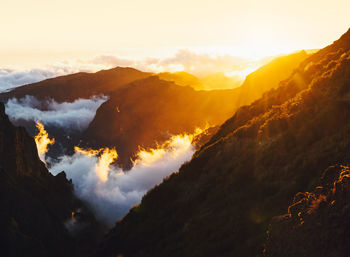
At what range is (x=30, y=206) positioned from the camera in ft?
268

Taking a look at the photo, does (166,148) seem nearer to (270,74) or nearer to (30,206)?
(270,74)

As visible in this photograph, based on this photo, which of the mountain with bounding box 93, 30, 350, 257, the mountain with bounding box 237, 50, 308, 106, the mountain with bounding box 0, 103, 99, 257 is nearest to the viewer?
the mountain with bounding box 93, 30, 350, 257

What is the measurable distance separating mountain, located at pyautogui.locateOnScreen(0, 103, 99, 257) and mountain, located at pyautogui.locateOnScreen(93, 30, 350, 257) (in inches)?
1881

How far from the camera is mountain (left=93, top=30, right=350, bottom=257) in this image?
19516 millimetres

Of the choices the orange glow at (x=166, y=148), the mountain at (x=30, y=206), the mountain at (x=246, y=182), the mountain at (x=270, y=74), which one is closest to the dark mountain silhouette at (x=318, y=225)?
the mountain at (x=246, y=182)

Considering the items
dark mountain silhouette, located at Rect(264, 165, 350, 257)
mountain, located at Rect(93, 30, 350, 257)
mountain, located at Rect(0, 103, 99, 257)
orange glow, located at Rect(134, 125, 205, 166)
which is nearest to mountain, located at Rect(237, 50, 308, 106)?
orange glow, located at Rect(134, 125, 205, 166)

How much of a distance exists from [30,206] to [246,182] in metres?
74.1

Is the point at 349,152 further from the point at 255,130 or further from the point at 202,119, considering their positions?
the point at 202,119

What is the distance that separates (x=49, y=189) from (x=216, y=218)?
8776 centimetres

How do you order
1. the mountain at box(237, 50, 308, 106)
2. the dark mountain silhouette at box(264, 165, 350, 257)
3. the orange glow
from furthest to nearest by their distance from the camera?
1. the orange glow
2. the mountain at box(237, 50, 308, 106)
3. the dark mountain silhouette at box(264, 165, 350, 257)

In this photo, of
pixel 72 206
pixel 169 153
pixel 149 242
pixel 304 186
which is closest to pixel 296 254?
pixel 304 186

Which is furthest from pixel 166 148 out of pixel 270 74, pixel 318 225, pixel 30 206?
pixel 318 225

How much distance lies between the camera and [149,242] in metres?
27.5

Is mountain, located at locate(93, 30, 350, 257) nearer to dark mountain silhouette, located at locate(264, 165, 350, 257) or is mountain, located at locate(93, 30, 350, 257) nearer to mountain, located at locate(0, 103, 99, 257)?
dark mountain silhouette, located at locate(264, 165, 350, 257)
